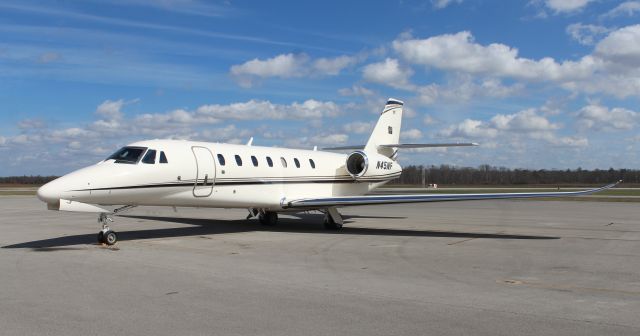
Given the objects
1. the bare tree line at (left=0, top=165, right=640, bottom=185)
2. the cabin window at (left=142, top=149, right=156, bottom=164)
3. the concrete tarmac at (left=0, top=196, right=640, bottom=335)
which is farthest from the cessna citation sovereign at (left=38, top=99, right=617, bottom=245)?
the bare tree line at (left=0, top=165, right=640, bottom=185)

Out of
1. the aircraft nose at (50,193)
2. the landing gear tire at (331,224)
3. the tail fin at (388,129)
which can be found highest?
the tail fin at (388,129)

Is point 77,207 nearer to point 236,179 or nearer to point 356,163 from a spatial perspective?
point 236,179

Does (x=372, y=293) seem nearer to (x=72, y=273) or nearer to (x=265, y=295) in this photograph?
(x=265, y=295)

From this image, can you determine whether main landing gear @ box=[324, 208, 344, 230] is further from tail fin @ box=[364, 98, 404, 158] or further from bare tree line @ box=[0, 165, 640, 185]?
bare tree line @ box=[0, 165, 640, 185]

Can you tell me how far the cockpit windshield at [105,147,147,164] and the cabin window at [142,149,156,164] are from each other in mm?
122

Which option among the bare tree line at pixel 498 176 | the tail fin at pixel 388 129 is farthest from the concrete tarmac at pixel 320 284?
the bare tree line at pixel 498 176

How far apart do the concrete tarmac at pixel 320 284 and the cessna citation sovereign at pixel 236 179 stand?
1.03 meters

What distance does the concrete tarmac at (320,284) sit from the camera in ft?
19.5

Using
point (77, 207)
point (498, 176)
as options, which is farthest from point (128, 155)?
point (498, 176)

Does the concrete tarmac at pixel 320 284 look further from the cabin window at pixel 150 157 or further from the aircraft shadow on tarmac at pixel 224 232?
the cabin window at pixel 150 157

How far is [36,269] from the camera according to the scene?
943 cm

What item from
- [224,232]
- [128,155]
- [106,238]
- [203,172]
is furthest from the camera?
[224,232]

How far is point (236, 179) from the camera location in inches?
620

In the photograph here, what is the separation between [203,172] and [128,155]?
2.03 metres
